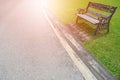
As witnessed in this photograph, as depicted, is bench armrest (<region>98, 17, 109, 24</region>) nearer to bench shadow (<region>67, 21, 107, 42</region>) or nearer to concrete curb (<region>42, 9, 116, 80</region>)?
bench shadow (<region>67, 21, 107, 42</region>)

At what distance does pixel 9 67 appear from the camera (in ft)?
17.5

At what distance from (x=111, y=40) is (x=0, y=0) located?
13753 mm

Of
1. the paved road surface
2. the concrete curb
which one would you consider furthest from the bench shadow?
the paved road surface

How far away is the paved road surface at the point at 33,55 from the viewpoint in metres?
4.96

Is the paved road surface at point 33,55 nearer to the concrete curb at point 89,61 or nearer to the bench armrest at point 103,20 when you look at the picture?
the concrete curb at point 89,61

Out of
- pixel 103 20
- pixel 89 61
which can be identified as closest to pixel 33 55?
pixel 89 61

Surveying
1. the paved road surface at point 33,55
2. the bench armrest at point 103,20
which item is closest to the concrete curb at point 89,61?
the paved road surface at point 33,55

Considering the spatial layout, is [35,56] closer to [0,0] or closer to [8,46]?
[8,46]

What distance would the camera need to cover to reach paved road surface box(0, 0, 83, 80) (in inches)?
195

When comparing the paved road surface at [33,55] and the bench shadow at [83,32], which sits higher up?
the paved road surface at [33,55]

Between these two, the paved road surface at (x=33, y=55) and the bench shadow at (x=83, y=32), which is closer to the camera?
the paved road surface at (x=33, y=55)

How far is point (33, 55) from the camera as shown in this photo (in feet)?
20.3

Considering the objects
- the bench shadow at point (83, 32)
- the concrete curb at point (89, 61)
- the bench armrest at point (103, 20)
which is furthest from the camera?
the bench armrest at point (103, 20)

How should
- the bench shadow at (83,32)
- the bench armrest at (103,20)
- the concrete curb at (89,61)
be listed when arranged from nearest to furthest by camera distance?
the concrete curb at (89,61), the bench shadow at (83,32), the bench armrest at (103,20)
